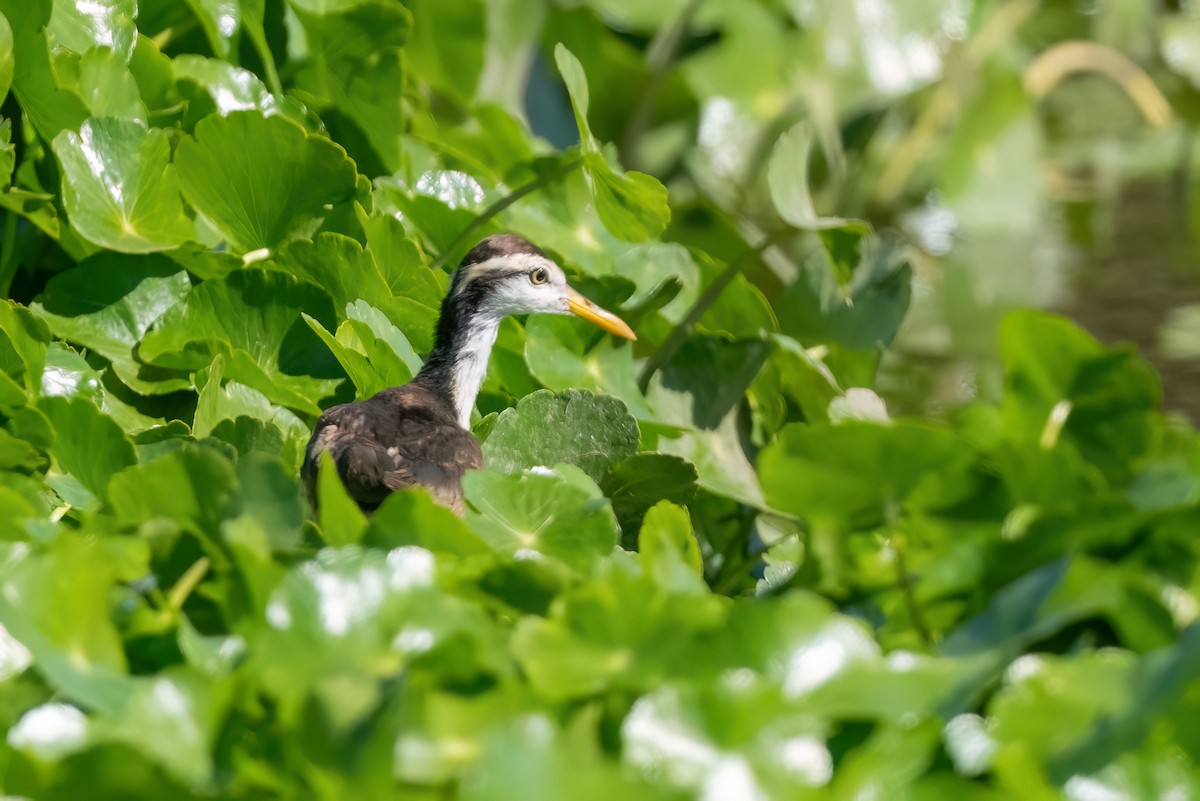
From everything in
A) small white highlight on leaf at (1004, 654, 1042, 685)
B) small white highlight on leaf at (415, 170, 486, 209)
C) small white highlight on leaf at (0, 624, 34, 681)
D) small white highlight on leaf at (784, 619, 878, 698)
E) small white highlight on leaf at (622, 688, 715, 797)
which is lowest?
small white highlight on leaf at (415, 170, 486, 209)

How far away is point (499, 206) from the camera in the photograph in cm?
210

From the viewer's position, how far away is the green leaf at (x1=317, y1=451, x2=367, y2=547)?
1351 mm

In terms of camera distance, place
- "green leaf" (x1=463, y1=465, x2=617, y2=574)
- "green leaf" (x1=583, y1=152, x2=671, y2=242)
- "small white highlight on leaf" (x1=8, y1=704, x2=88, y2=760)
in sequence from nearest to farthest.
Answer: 1. "small white highlight on leaf" (x1=8, y1=704, x2=88, y2=760)
2. "green leaf" (x1=463, y1=465, x2=617, y2=574)
3. "green leaf" (x1=583, y1=152, x2=671, y2=242)

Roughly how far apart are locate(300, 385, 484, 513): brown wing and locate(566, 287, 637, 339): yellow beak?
0.25 meters

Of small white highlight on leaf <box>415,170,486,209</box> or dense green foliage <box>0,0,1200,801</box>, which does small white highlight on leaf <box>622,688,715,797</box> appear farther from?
small white highlight on leaf <box>415,170,486,209</box>

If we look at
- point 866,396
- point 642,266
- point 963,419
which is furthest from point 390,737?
point 642,266

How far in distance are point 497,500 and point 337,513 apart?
216mm

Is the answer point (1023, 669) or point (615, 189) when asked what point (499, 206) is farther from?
point (1023, 669)

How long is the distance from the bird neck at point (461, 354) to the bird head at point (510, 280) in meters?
0.02

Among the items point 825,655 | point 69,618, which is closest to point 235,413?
point 69,618

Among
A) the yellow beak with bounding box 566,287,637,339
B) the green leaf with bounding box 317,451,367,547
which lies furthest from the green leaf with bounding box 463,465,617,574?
the yellow beak with bounding box 566,287,637,339

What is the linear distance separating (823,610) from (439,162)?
1364 millimetres

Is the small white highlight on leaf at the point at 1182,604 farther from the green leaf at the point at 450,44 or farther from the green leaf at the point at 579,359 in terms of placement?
the green leaf at the point at 450,44

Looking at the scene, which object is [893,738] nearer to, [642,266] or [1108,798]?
[1108,798]
